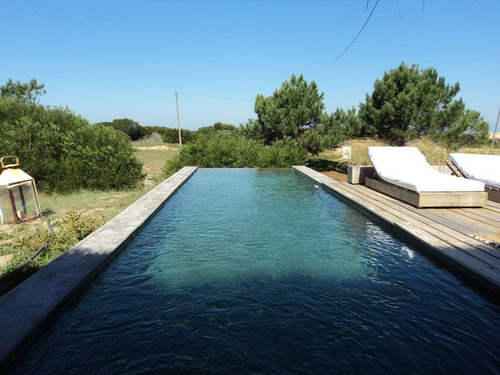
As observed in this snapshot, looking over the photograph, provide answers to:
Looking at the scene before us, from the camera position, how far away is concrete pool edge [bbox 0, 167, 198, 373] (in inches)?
83.0

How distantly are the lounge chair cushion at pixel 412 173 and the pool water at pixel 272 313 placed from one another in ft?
6.17

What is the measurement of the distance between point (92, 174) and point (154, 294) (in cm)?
822

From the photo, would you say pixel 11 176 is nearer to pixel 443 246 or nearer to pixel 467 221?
pixel 443 246

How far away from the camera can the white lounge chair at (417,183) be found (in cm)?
544

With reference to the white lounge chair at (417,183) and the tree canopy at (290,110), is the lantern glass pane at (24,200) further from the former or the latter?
the tree canopy at (290,110)

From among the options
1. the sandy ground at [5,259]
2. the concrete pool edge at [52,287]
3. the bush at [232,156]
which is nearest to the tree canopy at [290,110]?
the bush at [232,156]

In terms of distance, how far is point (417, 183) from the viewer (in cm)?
568

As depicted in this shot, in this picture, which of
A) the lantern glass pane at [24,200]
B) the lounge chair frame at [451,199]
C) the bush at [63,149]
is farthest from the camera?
the bush at [63,149]

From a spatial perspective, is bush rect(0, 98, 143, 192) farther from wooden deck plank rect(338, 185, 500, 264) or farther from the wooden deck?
wooden deck plank rect(338, 185, 500, 264)

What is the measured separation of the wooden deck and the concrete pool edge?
3.91 m

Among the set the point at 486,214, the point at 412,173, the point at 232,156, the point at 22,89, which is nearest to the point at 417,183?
the point at 486,214

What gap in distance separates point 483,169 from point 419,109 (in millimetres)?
6105

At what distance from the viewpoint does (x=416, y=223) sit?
4613mm

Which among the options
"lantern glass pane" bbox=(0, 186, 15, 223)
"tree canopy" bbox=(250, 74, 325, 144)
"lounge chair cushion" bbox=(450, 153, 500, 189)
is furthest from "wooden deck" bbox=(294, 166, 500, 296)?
"tree canopy" bbox=(250, 74, 325, 144)
